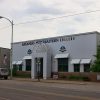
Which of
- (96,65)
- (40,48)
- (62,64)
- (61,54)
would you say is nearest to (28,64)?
(40,48)

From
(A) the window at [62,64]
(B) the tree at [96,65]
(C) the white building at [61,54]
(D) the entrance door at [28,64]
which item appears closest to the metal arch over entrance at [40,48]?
(C) the white building at [61,54]

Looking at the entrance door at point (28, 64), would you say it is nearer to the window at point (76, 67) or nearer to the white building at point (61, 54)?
the white building at point (61, 54)

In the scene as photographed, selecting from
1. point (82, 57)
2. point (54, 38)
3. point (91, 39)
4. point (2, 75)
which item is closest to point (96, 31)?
point (91, 39)

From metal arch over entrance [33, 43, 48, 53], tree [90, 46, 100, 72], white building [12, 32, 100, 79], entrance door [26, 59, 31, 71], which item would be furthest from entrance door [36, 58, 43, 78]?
tree [90, 46, 100, 72]

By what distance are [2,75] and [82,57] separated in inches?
491

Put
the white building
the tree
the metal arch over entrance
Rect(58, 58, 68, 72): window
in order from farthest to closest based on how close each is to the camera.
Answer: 1. the metal arch over entrance
2. Rect(58, 58, 68, 72): window
3. the white building
4. the tree

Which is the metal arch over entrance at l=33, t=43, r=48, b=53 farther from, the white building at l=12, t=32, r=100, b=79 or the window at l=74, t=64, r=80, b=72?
the window at l=74, t=64, r=80, b=72

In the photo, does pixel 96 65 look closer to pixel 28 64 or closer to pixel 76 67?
pixel 76 67

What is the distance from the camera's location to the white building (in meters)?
50.8

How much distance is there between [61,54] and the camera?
54.6 meters

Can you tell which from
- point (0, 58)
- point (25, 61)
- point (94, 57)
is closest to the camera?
point (94, 57)

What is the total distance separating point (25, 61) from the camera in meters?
61.5

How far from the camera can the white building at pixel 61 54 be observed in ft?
167

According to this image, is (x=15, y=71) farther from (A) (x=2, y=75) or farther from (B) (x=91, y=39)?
(B) (x=91, y=39)
